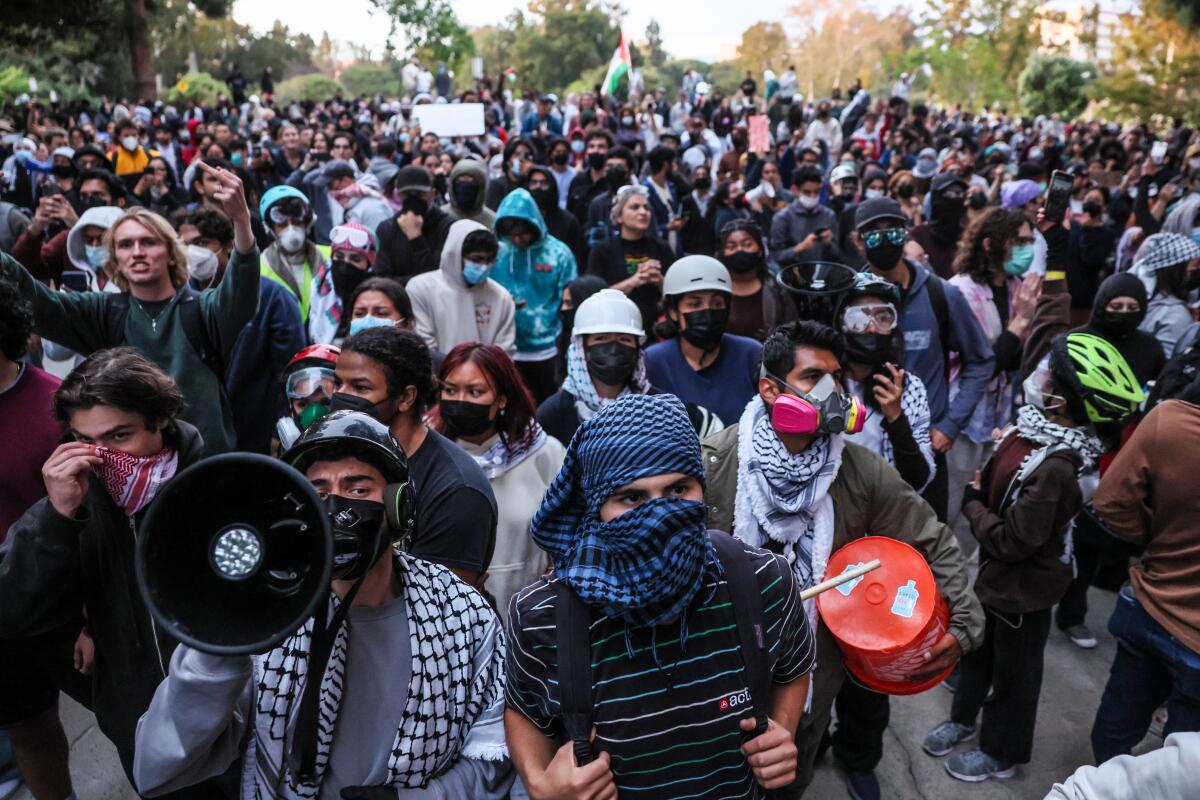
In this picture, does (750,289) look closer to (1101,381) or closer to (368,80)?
(1101,381)

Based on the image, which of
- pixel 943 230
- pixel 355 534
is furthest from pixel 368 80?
pixel 355 534

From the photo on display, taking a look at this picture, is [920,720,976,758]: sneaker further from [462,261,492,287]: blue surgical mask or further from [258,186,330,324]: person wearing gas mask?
[258,186,330,324]: person wearing gas mask

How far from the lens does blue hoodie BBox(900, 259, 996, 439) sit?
4.20 metres

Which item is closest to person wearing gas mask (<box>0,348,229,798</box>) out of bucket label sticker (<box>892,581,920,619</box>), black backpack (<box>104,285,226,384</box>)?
black backpack (<box>104,285,226,384</box>)

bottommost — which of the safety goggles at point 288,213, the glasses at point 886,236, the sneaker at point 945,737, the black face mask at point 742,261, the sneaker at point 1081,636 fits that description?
the sneaker at point 1081,636

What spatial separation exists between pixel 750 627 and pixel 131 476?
1.75m

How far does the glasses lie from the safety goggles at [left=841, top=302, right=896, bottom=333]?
104cm

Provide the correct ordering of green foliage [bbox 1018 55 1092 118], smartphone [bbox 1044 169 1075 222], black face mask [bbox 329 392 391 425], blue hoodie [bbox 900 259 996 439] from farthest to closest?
green foliage [bbox 1018 55 1092 118] → smartphone [bbox 1044 169 1075 222] → blue hoodie [bbox 900 259 996 439] → black face mask [bbox 329 392 391 425]

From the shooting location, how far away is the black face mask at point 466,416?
10.6ft

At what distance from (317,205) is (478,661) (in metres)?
7.12

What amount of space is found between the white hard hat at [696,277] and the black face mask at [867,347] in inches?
30.4

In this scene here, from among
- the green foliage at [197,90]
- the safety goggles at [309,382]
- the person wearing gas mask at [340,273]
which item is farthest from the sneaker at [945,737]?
the green foliage at [197,90]

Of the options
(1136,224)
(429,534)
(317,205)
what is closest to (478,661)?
(429,534)

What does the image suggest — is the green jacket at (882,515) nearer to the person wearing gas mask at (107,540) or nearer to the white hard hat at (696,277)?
the white hard hat at (696,277)
